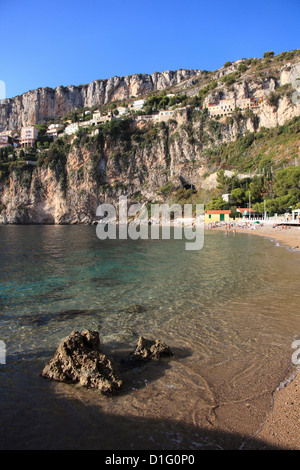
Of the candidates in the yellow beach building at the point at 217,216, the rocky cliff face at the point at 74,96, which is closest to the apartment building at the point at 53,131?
the rocky cliff face at the point at 74,96

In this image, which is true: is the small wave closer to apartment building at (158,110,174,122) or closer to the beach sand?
the beach sand

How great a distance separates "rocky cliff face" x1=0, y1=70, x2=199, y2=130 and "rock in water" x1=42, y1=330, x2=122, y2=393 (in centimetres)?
16020

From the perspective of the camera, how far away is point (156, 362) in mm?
5410

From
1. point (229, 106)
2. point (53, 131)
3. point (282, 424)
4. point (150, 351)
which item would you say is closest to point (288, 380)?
point (282, 424)

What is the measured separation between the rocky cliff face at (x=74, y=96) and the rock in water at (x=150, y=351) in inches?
6309

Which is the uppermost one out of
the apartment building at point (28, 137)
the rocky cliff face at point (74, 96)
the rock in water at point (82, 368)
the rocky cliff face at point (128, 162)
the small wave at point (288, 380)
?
the rocky cliff face at point (74, 96)

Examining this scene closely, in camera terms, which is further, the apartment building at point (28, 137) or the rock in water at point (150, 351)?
the apartment building at point (28, 137)

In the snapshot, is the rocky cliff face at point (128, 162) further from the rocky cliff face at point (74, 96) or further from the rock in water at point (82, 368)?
the rock in water at point (82, 368)

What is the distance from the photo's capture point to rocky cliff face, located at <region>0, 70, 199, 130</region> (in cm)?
14425

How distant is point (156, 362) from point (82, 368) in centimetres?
146

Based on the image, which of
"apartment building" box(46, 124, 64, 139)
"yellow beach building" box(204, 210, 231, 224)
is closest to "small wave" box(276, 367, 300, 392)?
"yellow beach building" box(204, 210, 231, 224)

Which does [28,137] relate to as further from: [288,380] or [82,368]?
[288,380]

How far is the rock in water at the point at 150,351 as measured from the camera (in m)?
5.50

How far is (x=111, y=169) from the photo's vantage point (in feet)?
291
